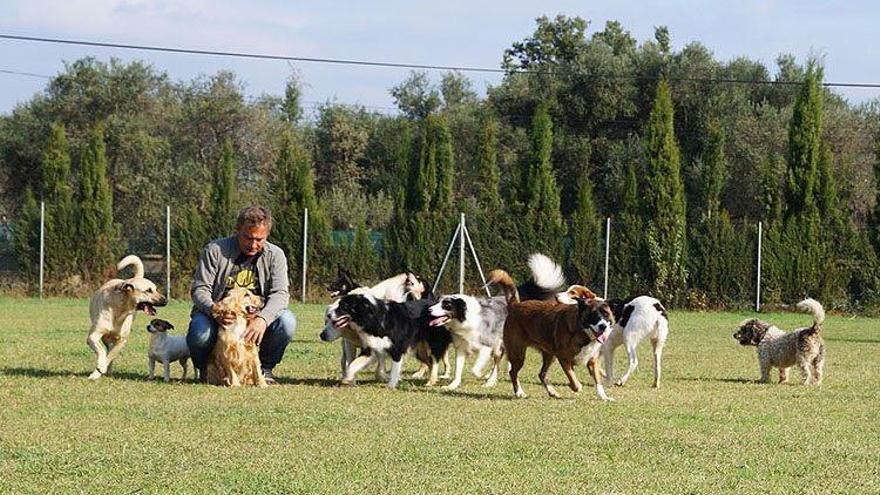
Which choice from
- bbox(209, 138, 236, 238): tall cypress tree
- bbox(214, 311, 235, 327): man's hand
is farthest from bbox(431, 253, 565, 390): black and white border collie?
bbox(209, 138, 236, 238): tall cypress tree

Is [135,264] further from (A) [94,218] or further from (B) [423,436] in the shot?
(A) [94,218]

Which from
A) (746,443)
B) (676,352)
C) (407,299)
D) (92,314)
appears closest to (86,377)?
(92,314)

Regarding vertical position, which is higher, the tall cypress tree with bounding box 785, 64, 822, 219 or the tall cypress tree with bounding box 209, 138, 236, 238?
the tall cypress tree with bounding box 785, 64, 822, 219

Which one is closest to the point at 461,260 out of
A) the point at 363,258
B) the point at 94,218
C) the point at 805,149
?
the point at 363,258

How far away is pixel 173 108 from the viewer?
4334cm

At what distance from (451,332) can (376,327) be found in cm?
89

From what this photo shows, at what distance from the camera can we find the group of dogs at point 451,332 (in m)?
9.49

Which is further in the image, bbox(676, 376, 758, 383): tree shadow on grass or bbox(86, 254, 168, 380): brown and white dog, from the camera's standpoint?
bbox(676, 376, 758, 383): tree shadow on grass

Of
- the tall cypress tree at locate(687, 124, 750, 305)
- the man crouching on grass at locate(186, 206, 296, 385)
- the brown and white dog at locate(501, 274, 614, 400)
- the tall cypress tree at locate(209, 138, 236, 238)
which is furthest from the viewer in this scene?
the tall cypress tree at locate(209, 138, 236, 238)

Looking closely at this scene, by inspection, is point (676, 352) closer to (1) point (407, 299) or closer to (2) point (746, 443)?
(1) point (407, 299)

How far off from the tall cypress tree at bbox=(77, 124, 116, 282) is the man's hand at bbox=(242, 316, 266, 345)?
19.0 m

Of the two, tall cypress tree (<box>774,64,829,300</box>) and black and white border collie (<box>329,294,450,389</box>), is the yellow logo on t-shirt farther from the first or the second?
tall cypress tree (<box>774,64,829,300</box>)

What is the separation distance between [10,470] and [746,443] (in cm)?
401

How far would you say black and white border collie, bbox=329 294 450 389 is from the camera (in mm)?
9930
